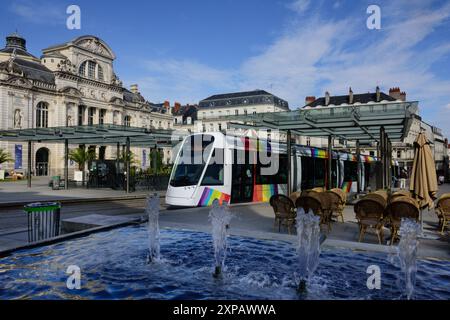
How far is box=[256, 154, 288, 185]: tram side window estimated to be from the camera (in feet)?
49.3

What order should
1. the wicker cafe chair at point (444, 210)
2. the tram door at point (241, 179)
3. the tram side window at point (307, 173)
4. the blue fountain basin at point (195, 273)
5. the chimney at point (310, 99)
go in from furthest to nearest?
the chimney at point (310, 99), the tram side window at point (307, 173), the tram door at point (241, 179), the wicker cafe chair at point (444, 210), the blue fountain basin at point (195, 273)

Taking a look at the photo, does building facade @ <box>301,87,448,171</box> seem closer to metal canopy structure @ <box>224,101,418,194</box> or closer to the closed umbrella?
metal canopy structure @ <box>224,101,418,194</box>

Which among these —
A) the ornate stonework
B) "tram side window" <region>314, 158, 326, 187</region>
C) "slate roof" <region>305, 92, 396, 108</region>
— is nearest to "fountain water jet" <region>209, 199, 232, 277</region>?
"tram side window" <region>314, 158, 326, 187</region>

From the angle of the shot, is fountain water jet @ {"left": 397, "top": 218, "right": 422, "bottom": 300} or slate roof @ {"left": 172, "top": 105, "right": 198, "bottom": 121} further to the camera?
slate roof @ {"left": 172, "top": 105, "right": 198, "bottom": 121}

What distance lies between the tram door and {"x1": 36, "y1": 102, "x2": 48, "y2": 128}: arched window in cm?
4241

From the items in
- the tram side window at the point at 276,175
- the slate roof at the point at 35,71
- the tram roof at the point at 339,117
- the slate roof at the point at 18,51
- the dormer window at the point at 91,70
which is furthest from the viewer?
the dormer window at the point at 91,70

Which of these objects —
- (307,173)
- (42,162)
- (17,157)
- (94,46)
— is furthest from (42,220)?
(94,46)

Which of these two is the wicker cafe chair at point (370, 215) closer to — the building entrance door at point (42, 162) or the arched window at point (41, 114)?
the arched window at point (41, 114)

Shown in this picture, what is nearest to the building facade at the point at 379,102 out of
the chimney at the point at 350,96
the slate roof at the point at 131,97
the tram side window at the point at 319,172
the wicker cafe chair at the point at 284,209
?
the chimney at the point at 350,96

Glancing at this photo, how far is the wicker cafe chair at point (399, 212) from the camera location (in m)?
7.12

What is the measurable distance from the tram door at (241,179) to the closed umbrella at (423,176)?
21.0 feet

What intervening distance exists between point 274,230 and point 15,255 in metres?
5.48

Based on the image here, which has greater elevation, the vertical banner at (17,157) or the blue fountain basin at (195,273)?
the vertical banner at (17,157)

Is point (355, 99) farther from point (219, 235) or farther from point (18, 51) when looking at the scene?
point (219, 235)
